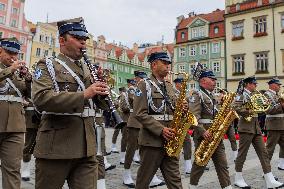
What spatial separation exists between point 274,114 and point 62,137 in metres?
6.63

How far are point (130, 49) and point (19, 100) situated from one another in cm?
7527

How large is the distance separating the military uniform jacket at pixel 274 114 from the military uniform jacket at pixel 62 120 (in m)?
6.12

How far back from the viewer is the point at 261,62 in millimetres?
35250

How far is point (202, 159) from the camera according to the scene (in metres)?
6.01

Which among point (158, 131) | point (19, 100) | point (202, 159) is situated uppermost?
point (19, 100)

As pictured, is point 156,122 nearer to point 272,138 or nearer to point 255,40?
point 272,138

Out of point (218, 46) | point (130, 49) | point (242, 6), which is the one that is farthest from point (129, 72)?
point (242, 6)

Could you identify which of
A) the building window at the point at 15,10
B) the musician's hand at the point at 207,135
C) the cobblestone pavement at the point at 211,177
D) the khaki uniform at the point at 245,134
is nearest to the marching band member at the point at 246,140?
the khaki uniform at the point at 245,134

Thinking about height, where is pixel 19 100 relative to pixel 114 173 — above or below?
above

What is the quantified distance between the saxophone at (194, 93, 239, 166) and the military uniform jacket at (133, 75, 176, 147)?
1322 millimetres

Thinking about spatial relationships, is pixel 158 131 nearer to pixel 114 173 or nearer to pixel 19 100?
pixel 19 100

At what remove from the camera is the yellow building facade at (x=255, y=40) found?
3416 cm

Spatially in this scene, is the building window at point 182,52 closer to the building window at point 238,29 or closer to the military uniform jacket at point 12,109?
the building window at point 238,29

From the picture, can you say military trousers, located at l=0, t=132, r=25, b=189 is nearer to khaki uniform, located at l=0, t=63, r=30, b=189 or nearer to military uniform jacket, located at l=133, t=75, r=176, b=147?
khaki uniform, located at l=0, t=63, r=30, b=189
